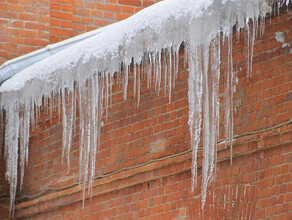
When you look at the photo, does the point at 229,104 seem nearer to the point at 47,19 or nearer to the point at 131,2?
the point at 47,19

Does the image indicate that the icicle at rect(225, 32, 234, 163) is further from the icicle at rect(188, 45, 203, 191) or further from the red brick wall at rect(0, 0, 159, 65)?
the red brick wall at rect(0, 0, 159, 65)

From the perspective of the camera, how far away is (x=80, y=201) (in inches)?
319

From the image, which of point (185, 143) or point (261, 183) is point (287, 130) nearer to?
point (261, 183)

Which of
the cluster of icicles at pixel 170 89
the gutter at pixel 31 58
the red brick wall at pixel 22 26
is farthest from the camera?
the red brick wall at pixel 22 26

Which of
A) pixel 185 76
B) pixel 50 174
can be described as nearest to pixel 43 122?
pixel 50 174

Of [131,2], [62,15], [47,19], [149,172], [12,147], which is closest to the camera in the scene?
[149,172]

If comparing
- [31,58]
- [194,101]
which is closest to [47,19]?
[31,58]

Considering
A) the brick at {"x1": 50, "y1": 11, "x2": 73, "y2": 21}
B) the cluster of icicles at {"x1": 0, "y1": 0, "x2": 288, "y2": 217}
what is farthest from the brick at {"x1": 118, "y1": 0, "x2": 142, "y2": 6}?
the cluster of icicles at {"x1": 0, "y1": 0, "x2": 288, "y2": 217}

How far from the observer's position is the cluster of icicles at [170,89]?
6.03m

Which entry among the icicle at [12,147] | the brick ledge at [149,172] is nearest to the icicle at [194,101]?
the brick ledge at [149,172]

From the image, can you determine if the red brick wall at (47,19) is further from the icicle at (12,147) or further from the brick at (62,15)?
the icicle at (12,147)

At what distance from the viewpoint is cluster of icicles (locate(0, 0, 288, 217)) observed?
6031mm

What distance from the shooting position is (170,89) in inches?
270

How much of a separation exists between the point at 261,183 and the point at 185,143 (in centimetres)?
96
